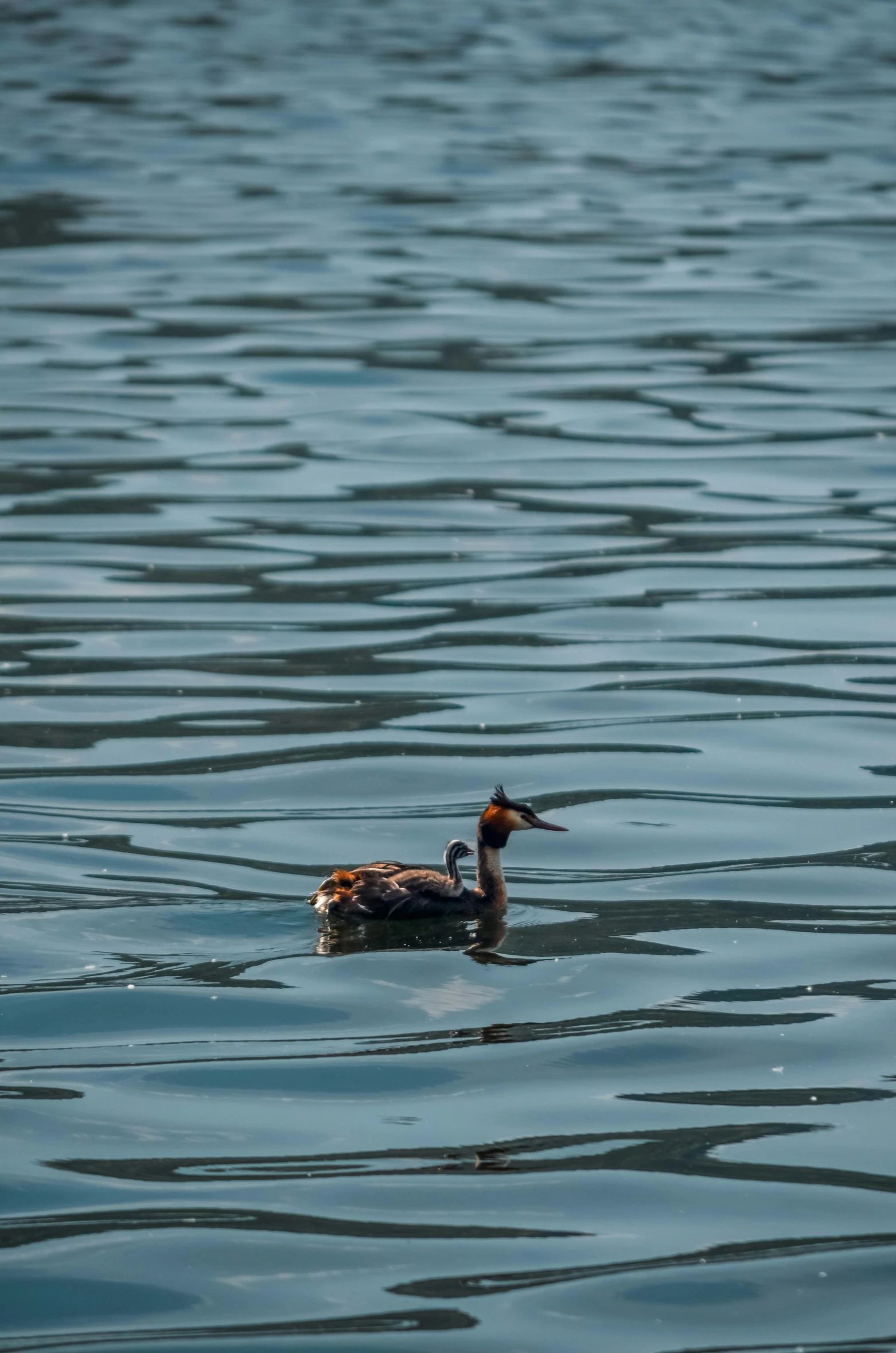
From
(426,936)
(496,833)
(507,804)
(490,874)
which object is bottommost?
(426,936)

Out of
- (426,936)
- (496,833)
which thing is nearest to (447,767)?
(496,833)

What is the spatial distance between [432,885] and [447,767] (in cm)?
201

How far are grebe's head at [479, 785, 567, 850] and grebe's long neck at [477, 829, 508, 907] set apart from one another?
2 cm

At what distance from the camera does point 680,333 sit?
763 inches

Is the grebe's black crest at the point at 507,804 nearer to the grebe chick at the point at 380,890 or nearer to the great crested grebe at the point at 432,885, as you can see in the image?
the great crested grebe at the point at 432,885

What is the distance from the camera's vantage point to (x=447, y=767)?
9766mm

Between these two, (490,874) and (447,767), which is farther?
(447,767)

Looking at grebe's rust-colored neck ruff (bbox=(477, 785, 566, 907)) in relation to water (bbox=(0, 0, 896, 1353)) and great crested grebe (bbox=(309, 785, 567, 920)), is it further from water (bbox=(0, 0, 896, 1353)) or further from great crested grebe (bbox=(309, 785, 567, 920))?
water (bbox=(0, 0, 896, 1353))

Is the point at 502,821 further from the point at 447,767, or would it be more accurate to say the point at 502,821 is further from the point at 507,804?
the point at 447,767

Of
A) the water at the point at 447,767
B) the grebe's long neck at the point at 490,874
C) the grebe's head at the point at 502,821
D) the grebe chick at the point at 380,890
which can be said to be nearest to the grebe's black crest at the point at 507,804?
the grebe's head at the point at 502,821

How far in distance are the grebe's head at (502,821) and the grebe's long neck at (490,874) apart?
22mm

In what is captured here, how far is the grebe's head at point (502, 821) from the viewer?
7996mm

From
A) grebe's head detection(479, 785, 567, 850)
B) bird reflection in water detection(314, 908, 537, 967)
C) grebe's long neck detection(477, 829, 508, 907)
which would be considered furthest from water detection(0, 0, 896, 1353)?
grebe's head detection(479, 785, 567, 850)

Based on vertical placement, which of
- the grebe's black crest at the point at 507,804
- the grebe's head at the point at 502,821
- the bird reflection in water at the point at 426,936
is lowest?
the bird reflection in water at the point at 426,936
